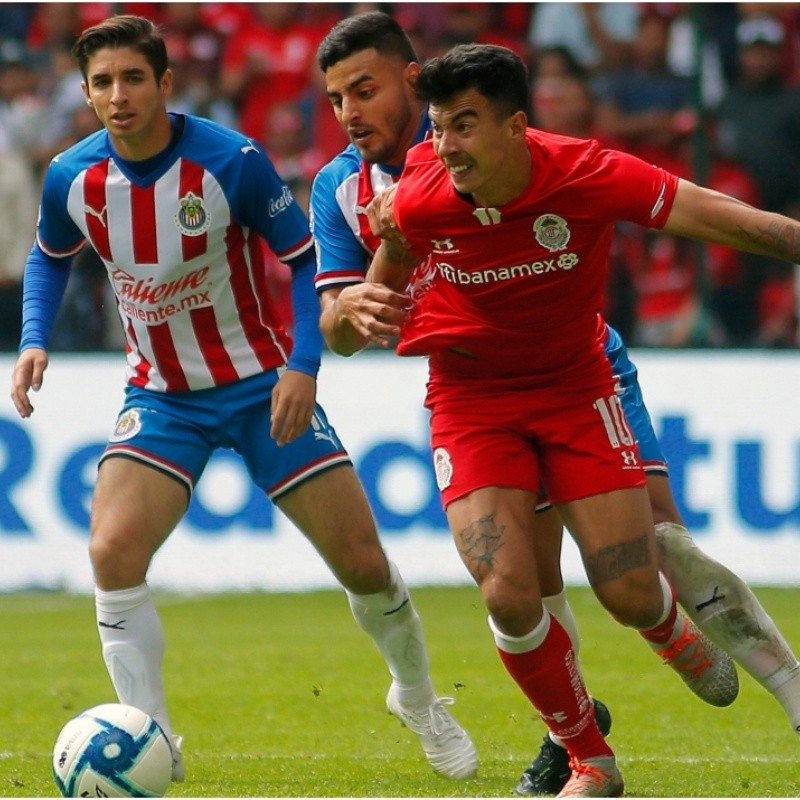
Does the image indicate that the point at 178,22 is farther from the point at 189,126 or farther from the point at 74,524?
the point at 189,126

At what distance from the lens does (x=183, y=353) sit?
18.7 ft

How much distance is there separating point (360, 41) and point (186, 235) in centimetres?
90

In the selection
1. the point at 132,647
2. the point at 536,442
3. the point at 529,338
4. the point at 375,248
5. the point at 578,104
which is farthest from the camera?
the point at 578,104

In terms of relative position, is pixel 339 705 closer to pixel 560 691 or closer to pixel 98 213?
pixel 560 691

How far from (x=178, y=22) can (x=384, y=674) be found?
7.04 meters

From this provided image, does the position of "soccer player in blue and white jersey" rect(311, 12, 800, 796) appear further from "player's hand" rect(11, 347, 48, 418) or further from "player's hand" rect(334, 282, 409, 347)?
"player's hand" rect(11, 347, 48, 418)

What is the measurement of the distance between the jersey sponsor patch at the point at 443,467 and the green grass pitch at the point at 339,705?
0.98 meters

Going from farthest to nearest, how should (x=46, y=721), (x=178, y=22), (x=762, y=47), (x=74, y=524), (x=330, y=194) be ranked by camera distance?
1. (x=178, y=22)
2. (x=762, y=47)
3. (x=74, y=524)
4. (x=46, y=721)
5. (x=330, y=194)

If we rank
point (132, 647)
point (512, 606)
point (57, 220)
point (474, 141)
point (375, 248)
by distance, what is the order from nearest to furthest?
point (474, 141)
point (512, 606)
point (132, 647)
point (375, 248)
point (57, 220)

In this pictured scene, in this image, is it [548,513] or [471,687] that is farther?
[471,687]

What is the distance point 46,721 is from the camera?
21.8 feet

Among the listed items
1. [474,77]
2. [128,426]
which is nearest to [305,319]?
[128,426]

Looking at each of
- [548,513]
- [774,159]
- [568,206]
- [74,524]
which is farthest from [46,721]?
[774,159]

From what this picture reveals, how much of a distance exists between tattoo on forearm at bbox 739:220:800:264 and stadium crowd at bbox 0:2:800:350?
6.89 m
